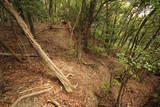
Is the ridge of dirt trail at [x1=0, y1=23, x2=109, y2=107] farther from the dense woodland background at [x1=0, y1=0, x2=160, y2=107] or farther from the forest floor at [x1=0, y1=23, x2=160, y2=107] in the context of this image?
the dense woodland background at [x1=0, y1=0, x2=160, y2=107]

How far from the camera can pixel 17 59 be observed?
4352mm

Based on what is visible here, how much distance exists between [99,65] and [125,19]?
15.3ft

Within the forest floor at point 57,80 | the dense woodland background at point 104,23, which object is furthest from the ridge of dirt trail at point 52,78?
the dense woodland background at point 104,23

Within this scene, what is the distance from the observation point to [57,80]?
3.91 metres

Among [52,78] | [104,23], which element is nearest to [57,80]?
[52,78]

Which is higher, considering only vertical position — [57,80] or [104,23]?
[104,23]

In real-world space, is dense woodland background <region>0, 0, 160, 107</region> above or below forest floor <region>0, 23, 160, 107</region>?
above

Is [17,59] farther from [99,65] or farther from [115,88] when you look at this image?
[115,88]

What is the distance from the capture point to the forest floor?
125 inches

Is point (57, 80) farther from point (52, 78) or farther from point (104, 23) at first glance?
point (104, 23)

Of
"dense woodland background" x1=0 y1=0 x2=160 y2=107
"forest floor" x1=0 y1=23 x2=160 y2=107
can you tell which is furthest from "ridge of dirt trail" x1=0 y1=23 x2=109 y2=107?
"dense woodland background" x1=0 y1=0 x2=160 y2=107

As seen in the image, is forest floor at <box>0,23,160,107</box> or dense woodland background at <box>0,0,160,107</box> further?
dense woodland background at <box>0,0,160,107</box>

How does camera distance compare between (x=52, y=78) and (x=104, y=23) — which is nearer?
(x=52, y=78)

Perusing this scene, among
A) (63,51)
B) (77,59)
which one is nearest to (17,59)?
(63,51)
